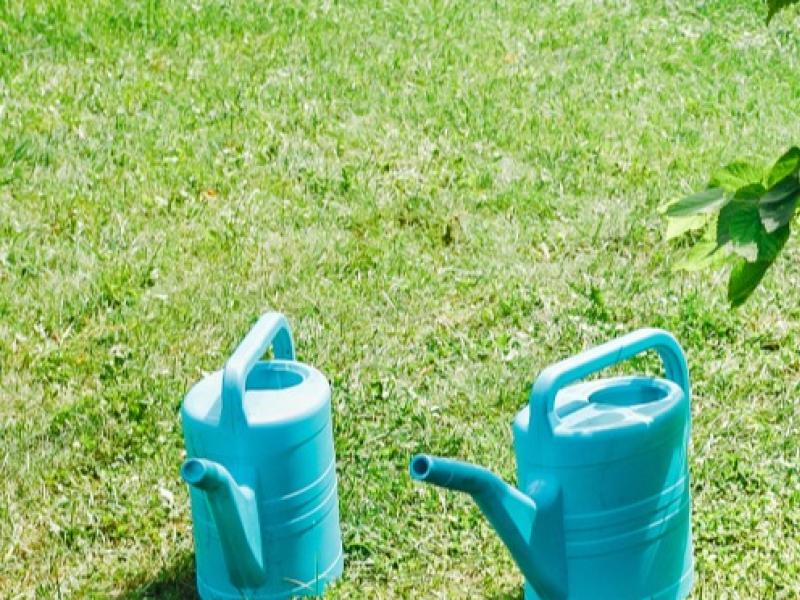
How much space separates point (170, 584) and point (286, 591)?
36 cm

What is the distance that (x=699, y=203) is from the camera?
168 centimetres

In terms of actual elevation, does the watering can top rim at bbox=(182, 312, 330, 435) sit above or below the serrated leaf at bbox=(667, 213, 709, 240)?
below

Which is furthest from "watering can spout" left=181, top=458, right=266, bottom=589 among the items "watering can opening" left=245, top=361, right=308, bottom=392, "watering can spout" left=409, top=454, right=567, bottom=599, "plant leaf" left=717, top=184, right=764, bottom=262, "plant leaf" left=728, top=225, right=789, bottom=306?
"plant leaf" left=717, top=184, right=764, bottom=262

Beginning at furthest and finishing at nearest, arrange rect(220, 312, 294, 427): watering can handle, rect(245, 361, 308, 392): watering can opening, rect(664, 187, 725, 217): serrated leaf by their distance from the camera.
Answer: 1. rect(245, 361, 308, 392): watering can opening
2. rect(220, 312, 294, 427): watering can handle
3. rect(664, 187, 725, 217): serrated leaf

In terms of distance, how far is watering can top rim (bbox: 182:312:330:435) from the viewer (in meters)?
2.92

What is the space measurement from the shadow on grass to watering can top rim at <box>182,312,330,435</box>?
47 centimetres

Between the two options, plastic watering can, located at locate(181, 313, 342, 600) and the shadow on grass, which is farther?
the shadow on grass

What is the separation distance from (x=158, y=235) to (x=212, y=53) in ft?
5.79

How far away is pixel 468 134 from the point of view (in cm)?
573

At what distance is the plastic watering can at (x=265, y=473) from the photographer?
9.60ft

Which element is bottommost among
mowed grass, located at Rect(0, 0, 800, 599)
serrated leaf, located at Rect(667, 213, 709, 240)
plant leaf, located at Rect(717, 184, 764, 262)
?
mowed grass, located at Rect(0, 0, 800, 599)

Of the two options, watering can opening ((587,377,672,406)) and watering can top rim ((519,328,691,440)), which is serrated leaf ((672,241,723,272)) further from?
watering can opening ((587,377,672,406))

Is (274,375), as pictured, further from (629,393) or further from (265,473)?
(629,393)

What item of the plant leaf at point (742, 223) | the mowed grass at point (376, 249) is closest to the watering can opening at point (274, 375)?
the mowed grass at point (376, 249)
